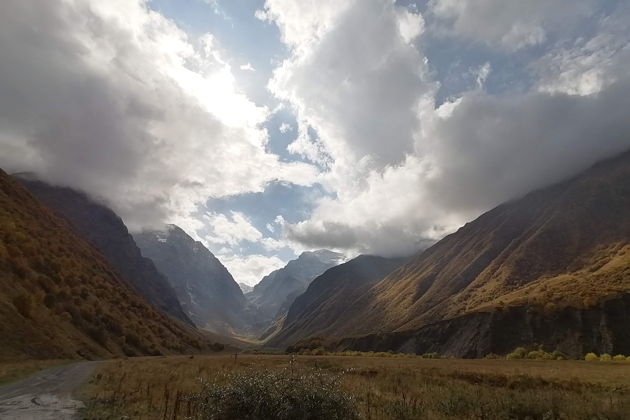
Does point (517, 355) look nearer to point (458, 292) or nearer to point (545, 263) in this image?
point (545, 263)

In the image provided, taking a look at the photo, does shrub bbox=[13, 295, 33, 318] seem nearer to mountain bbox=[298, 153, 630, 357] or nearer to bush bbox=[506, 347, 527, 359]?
bush bbox=[506, 347, 527, 359]

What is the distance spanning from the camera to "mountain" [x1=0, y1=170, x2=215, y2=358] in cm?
3906

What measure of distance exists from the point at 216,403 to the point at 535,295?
11048cm

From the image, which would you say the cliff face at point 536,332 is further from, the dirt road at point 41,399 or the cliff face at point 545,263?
the dirt road at point 41,399

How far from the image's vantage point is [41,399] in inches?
622

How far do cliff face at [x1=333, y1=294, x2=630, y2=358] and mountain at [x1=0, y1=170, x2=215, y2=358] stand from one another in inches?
2415

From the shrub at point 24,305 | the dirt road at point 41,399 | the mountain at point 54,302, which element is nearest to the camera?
the dirt road at point 41,399

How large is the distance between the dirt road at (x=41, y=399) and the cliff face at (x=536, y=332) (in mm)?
83131

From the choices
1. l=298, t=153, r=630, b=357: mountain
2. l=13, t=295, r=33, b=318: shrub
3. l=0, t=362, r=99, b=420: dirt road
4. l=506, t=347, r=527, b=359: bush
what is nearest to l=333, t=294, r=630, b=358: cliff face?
l=298, t=153, r=630, b=357: mountain

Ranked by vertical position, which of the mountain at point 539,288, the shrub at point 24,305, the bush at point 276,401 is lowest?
the bush at point 276,401

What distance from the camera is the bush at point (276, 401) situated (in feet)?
36.9

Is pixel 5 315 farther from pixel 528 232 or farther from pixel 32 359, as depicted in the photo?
pixel 528 232

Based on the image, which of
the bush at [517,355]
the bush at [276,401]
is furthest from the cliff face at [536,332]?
the bush at [276,401]

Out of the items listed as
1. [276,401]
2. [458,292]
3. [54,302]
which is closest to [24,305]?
[54,302]
